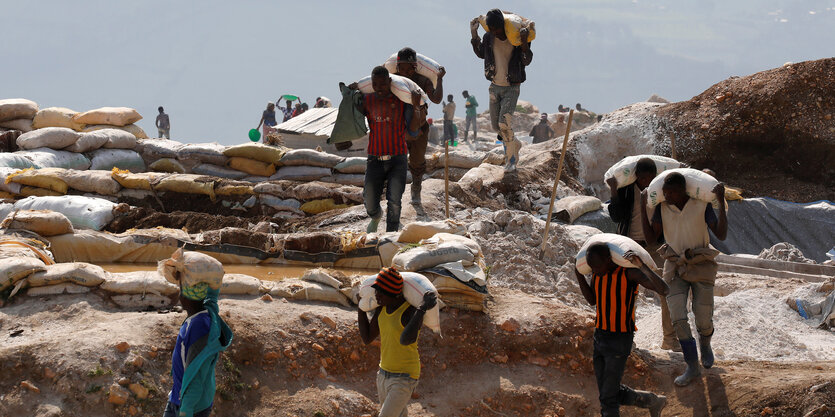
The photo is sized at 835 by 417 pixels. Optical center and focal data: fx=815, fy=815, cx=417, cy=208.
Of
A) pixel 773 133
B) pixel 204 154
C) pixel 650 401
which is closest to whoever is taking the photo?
pixel 650 401

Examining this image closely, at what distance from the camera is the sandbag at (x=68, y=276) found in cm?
541

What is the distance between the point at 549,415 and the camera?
5.25 metres

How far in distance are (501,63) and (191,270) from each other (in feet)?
21.7

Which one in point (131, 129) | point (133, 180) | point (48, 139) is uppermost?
point (131, 129)

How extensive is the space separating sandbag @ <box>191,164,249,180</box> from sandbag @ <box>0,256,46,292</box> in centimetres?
760

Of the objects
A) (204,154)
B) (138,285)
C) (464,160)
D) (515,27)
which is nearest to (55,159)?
(204,154)

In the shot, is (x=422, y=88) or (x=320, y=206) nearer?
(x=422, y=88)

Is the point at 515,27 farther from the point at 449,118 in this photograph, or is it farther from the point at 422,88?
the point at 449,118

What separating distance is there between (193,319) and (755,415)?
10.5 feet

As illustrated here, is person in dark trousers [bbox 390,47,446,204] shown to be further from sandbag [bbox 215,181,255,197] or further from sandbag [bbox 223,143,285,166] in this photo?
sandbag [bbox 223,143,285,166]

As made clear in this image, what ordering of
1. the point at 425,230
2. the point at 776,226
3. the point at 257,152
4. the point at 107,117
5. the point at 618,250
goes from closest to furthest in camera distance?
1. the point at 618,250
2. the point at 425,230
3. the point at 776,226
4. the point at 257,152
5. the point at 107,117

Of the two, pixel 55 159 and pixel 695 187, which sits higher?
pixel 695 187

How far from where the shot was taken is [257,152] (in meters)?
12.9

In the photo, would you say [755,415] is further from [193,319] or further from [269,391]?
[193,319]
